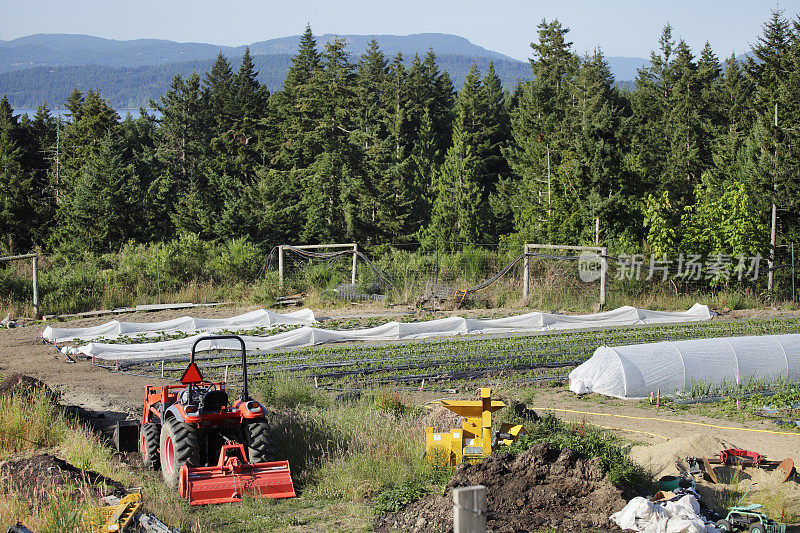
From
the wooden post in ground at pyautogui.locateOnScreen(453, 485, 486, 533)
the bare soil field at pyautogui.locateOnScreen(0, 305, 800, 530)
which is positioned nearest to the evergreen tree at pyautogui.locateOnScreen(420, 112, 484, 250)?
the bare soil field at pyautogui.locateOnScreen(0, 305, 800, 530)

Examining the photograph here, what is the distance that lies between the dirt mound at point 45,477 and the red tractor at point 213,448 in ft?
2.24

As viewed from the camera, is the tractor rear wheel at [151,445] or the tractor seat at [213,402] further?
the tractor rear wheel at [151,445]

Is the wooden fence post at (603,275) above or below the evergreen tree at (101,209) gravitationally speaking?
below

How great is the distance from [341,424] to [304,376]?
4.31 metres

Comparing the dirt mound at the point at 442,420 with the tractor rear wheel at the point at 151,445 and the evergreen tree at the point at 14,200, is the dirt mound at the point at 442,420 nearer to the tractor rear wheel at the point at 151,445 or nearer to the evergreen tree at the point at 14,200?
the tractor rear wheel at the point at 151,445

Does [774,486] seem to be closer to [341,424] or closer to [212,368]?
[341,424]

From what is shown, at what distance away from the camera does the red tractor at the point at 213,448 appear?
25.5 ft

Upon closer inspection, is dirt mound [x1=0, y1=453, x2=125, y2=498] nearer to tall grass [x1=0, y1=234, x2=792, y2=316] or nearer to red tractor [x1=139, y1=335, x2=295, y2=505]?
red tractor [x1=139, y1=335, x2=295, y2=505]

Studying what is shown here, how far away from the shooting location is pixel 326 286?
25031 mm

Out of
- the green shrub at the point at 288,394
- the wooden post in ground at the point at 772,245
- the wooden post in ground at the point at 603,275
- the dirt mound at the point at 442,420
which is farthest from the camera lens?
the wooden post in ground at the point at 772,245

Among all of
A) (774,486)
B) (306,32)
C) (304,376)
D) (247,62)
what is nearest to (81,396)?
(304,376)

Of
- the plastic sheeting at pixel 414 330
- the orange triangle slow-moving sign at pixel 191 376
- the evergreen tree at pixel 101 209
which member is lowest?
the plastic sheeting at pixel 414 330

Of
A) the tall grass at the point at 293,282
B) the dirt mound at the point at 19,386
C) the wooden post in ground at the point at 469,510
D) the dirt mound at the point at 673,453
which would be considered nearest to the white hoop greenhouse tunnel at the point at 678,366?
the dirt mound at the point at 673,453

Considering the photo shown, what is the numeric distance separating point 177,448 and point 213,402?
2.29 ft
